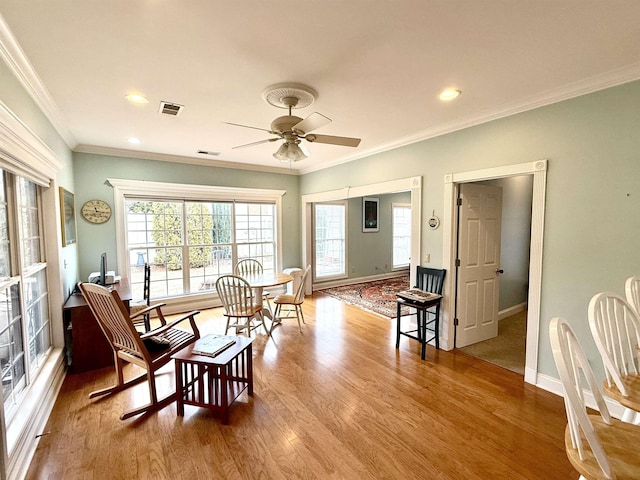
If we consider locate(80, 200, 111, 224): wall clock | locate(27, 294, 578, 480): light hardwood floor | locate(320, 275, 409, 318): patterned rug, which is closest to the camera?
locate(27, 294, 578, 480): light hardwood floor

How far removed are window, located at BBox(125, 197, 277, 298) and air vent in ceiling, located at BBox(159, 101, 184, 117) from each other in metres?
2.27

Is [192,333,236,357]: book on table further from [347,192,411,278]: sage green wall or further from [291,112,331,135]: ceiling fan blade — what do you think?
[347,192,411,278]: sage green wall

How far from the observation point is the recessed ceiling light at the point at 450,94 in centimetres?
249

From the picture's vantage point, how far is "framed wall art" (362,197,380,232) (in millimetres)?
7339

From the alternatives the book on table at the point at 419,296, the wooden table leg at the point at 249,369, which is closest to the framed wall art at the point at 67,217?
the wooden table leg at the point at 249,369

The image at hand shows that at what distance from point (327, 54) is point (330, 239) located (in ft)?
17.2

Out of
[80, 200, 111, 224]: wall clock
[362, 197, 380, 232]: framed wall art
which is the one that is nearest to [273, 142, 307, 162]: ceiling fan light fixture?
[80, 200, 111, 224]: wall clock

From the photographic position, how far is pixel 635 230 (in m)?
2.21

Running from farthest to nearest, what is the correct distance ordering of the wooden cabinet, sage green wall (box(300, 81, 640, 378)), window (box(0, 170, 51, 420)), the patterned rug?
the patterned rug → the wooden cabinet → sage green wall (box(300, 81, 640, 378)) → window (box(0, 170, 51, 420))

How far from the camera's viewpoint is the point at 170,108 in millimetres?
2838

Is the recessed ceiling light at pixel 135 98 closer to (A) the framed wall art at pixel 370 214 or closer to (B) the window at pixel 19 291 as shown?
(B) the window at pixel 19 291

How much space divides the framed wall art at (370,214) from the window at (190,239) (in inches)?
95.7

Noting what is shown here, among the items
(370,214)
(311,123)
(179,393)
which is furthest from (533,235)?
(370,214)

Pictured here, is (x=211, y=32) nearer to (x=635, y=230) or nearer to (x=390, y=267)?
(x=635, y=230)
